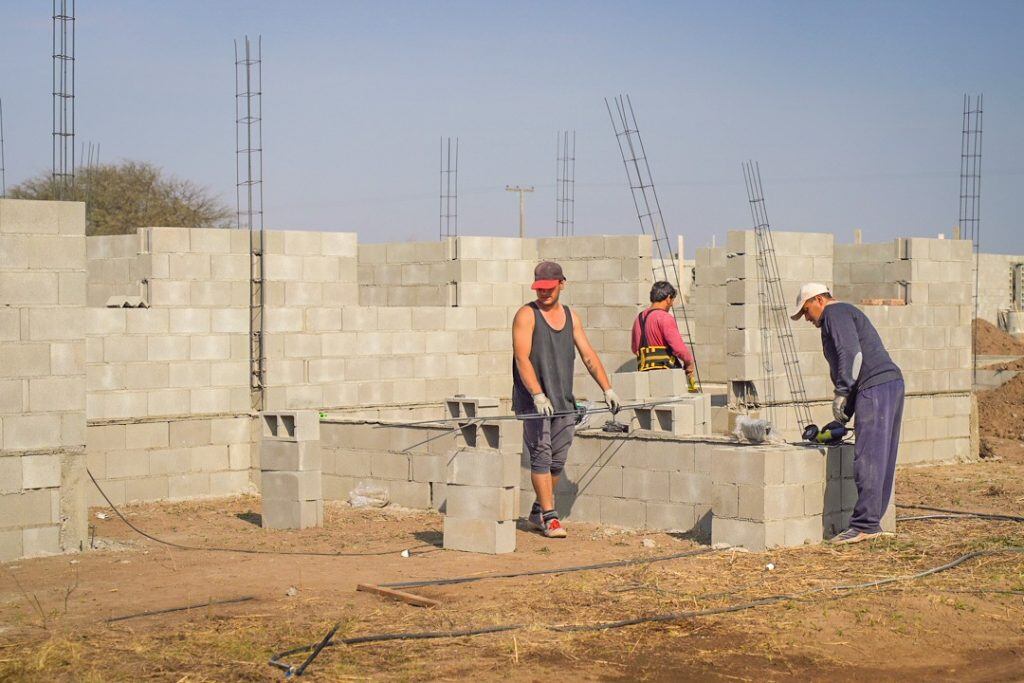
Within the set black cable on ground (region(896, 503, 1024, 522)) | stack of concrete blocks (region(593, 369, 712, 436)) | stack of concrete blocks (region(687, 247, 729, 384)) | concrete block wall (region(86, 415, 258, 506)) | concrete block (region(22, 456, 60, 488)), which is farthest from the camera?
stack of concrete blocks (region(687, 247, 729, 384))

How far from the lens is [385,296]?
52.4 feet

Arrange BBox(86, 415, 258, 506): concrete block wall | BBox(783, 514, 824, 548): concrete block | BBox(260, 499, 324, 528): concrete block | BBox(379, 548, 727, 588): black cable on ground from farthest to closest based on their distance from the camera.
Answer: BBox(86, 415, 258, 506): concrete block wall → BBox(260, 499, 324, 528): concrete block → BBox(783, 514, 824, 548): concrete block → BBox(379, 548, 727, 588): black cable on ground

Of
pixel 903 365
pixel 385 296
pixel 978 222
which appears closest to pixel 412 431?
pixel 385 296

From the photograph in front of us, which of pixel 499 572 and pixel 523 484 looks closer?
pixel 499 572

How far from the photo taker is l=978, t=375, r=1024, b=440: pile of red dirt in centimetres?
1803

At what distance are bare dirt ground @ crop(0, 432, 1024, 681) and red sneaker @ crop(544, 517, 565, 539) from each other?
0.13 meters

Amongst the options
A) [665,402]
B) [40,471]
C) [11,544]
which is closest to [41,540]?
[11,544]

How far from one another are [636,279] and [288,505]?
5507 mm

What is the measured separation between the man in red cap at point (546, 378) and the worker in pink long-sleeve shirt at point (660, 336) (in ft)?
8.79

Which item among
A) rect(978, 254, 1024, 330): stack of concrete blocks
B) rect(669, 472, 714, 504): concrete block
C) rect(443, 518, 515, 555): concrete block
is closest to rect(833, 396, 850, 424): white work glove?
rect(669, 472, 714, 504): concrete block

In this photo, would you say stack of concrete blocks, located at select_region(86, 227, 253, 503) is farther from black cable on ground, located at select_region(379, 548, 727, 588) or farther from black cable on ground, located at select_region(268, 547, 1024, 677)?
black cable on ground, located at select_region(268, 547, 1024, 677)

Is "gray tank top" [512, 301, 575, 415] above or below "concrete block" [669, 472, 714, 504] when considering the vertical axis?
above

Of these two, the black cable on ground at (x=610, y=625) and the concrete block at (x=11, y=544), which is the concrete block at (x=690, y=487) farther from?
the concrete block at (x=11, y=544)

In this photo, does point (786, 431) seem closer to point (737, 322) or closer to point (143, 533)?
point (737, 322)
